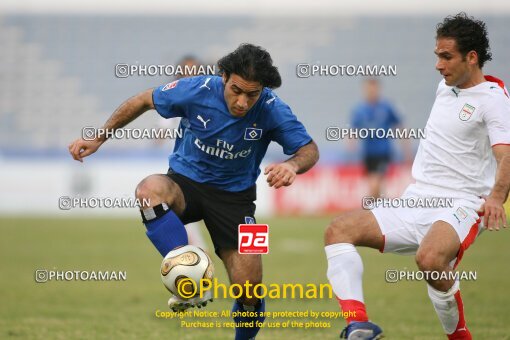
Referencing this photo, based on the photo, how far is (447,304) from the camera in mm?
5840

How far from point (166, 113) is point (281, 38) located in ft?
58.8

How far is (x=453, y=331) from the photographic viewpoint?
19.6ft

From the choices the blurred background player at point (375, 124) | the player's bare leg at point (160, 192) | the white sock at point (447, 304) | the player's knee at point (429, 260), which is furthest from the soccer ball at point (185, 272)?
the blurred background player at point (375, 124)

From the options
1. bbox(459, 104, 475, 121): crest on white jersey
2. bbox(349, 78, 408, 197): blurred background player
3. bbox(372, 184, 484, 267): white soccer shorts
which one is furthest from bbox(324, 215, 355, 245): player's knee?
bbox(349, 78, 408, 197): blurred background player

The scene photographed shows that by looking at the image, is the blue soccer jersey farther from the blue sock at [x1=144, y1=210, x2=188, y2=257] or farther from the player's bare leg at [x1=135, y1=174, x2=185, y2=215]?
the blue sock at [x1=144, y1=210, x2=188, y2=257]

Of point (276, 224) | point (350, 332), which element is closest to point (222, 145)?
point (350, 332)

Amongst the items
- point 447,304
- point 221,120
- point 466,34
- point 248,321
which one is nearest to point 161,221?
point 221,120

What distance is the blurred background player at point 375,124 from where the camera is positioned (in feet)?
51.9

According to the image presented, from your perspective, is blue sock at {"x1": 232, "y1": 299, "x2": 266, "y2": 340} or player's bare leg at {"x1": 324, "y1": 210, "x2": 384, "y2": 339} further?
blue sock at {"x1": 232, "y1": 299, "x2": 266, "y2": 340}

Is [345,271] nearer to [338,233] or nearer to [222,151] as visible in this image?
[338,233]

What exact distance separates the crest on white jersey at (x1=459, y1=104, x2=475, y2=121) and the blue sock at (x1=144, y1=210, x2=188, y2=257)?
2.10 m

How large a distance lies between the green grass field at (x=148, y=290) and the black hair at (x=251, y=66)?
224 cm

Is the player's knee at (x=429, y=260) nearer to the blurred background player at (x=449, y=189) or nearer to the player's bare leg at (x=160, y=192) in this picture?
the blurred background player at (x=449, y=189)

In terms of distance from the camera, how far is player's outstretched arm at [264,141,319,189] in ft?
17.7
